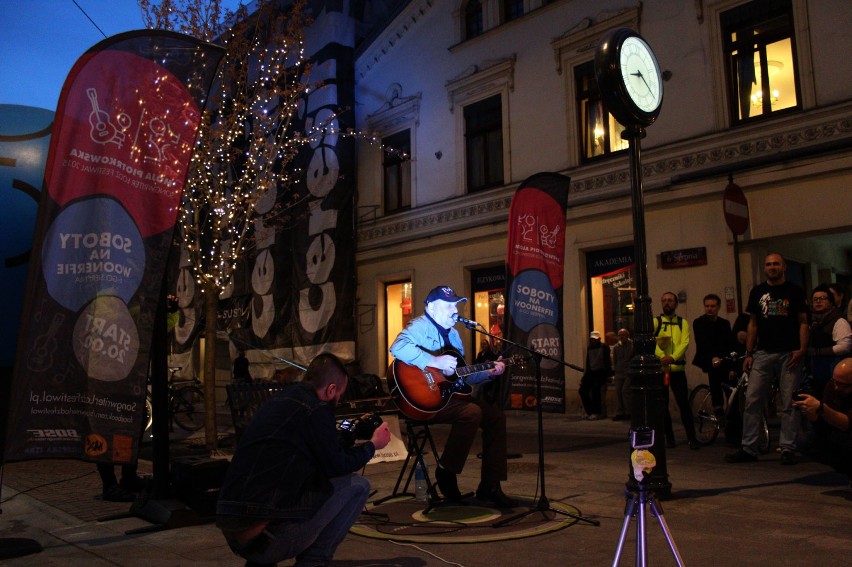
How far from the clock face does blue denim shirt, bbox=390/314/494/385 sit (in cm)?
255

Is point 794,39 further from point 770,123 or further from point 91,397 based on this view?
point 91,397

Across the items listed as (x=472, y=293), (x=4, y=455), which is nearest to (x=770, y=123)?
(x=472, y=293)

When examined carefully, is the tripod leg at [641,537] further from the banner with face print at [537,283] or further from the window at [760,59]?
the window at [760,59]

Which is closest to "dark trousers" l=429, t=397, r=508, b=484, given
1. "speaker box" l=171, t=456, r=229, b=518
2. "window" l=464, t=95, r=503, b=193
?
"speaker box" l=171, t=456, r=229, b=518

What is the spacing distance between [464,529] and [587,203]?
11540 mm

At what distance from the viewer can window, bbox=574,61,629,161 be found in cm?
1611

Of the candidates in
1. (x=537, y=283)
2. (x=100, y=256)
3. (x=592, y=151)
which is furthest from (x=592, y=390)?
(x=100, y=256)

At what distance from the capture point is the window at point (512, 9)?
59.6 ft

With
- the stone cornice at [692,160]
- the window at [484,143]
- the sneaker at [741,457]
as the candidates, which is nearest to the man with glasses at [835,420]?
the sneaker at [741,457]

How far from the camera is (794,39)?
1320cm

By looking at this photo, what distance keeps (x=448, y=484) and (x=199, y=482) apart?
2082mm

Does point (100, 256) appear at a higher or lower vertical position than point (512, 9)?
lower

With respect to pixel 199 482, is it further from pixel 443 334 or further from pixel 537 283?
pixel 537 283

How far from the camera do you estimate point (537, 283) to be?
26.9ft
